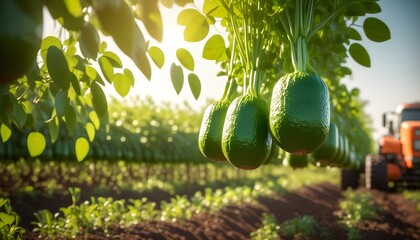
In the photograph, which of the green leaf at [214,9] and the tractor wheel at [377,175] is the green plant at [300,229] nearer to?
the tractor wheel at [377,175]

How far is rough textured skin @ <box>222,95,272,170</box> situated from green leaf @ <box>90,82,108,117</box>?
0.46 metres

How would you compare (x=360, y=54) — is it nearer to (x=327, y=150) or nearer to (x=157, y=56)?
(x=327, y=150)

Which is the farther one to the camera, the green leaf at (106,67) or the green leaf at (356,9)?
the green leaf at (356,9)

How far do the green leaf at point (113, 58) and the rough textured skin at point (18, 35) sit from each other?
1.94 ft

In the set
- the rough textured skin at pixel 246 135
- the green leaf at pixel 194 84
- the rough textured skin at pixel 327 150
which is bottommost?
the rough textured skin at pixel 327 150

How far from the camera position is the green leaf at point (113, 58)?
138 cm

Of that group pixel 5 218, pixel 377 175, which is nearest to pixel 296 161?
pixel 5 218

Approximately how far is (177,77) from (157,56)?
0.10 m

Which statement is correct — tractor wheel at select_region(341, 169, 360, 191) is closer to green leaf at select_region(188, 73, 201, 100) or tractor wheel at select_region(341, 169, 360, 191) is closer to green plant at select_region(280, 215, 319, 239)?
green plant at select_region(280, 215, 319, 239)

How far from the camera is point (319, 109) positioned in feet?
4.15

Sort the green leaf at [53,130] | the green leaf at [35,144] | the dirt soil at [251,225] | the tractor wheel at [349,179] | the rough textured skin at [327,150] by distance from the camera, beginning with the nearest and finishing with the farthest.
A: the green leaf at [35,144], the green leaf at [53,130], the rough textured skin at [327,150], the dirt soil at [251,225], the tractor wheel at [349,179]

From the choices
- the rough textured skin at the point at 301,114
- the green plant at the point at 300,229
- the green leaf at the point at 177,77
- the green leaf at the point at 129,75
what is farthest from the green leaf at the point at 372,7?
the green plant at the point at 300,229

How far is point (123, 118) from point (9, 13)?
900cm

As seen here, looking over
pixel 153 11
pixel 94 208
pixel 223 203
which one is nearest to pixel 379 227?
pixel 223 203
